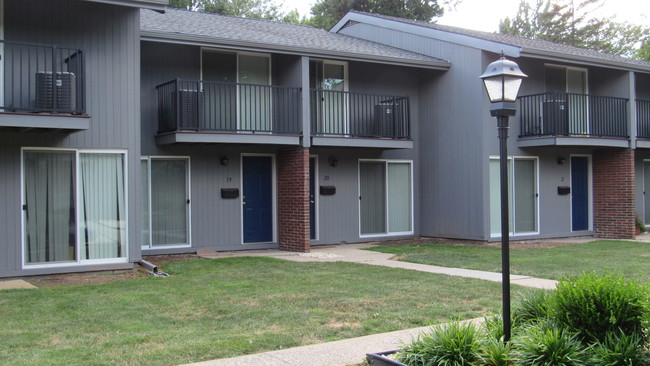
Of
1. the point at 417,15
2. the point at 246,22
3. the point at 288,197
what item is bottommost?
the point at 288,197

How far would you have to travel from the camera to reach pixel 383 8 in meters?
34.2

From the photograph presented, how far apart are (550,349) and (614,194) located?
47.8 feet

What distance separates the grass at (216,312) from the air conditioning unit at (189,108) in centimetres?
332

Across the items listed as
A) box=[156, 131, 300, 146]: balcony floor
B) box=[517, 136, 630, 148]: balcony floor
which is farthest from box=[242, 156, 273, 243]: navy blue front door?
box=[517, 136, 630, 148]: balcony floor

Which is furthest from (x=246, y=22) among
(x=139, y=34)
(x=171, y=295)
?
(x=171, y=295)

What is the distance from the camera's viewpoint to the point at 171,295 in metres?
8.61

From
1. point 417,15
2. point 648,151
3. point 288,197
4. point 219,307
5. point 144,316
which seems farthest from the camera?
point 417,15

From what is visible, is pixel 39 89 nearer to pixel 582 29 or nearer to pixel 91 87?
pixel 91 87

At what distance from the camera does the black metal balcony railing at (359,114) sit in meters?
15.3

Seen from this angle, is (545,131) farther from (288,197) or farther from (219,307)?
(219,307)

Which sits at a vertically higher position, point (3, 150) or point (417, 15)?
point (417, 15)

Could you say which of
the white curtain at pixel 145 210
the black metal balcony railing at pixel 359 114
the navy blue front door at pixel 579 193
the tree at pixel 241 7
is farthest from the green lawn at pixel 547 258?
the tree at pixel 241 7

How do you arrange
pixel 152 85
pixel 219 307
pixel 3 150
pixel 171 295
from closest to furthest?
pixel 219 307
pixel 171 295
pixel 3 150
pixel 152 85

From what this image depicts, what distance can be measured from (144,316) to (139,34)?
6235 millimetres
